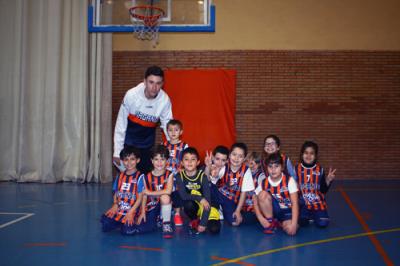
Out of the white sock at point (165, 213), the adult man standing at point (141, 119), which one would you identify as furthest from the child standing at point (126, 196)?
the adult man standing at point (141, 119)

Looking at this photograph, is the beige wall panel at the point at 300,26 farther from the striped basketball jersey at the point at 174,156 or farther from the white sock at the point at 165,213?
the white sock at the point at 165,213

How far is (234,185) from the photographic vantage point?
213 inches

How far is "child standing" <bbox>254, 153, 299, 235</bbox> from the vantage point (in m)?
4.93

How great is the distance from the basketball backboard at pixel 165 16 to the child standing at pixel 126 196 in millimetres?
3267

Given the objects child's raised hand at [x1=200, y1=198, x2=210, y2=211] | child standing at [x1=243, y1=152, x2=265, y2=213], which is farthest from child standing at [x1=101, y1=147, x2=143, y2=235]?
child standing at [x1=243, y1=152, x2=265, y2=213]

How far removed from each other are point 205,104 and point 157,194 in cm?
467

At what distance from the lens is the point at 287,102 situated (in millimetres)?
9484

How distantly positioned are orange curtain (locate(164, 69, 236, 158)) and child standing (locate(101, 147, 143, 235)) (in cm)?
439

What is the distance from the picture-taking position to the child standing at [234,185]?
5241 millimetres

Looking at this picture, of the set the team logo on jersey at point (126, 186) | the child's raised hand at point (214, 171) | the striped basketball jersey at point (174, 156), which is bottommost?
the team logo on jersey at point (126, 186)

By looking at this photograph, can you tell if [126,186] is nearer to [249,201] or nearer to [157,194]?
[157,194]

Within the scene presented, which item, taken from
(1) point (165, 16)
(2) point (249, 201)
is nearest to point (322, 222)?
(2) point (249, 201)

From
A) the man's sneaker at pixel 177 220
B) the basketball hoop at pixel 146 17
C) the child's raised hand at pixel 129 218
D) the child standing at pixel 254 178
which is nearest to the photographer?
the child's raised hand at pixel 129 218

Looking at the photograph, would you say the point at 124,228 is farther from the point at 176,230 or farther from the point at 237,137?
the point at 237,137
